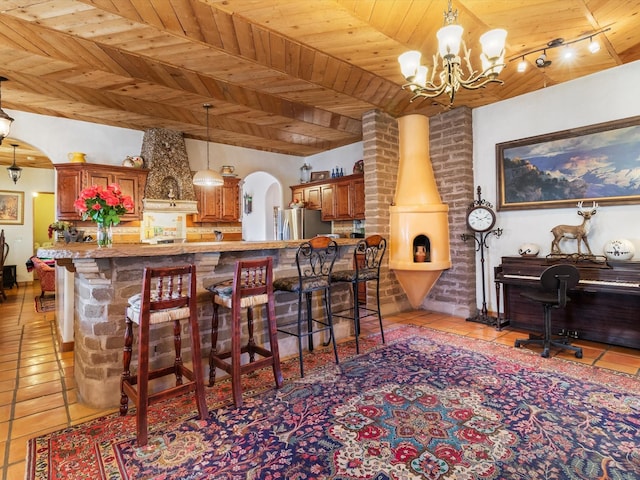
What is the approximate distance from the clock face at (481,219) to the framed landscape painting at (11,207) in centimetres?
1008

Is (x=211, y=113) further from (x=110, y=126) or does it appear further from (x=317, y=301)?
(x=317, y=301)

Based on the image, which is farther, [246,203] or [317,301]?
[246,203]

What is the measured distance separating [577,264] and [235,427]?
3.57 m

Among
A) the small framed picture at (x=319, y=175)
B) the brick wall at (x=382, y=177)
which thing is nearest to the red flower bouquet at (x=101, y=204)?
the brick wall at (x=382, y=177)

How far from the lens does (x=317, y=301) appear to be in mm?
3496

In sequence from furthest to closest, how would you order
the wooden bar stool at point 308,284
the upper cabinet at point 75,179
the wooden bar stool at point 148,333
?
the upper cabinet at point 75,179 < the wooden bar stool at point 308,284 < the wooden bar stool at point 148,333

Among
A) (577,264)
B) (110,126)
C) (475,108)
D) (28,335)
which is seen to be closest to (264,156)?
(110,126)

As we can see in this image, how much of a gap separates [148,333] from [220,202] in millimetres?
4439

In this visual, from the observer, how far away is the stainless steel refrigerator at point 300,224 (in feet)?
21.0

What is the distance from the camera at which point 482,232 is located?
14.6 feet

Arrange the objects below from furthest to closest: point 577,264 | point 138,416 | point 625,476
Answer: point 577,264 < point 138,416 < point 625,476

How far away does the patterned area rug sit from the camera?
166 cm

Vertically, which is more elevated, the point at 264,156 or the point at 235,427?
the point at 264,156

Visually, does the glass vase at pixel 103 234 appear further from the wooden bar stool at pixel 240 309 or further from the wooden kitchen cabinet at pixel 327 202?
the wooden kitchen cabinet at pixel 327 202
